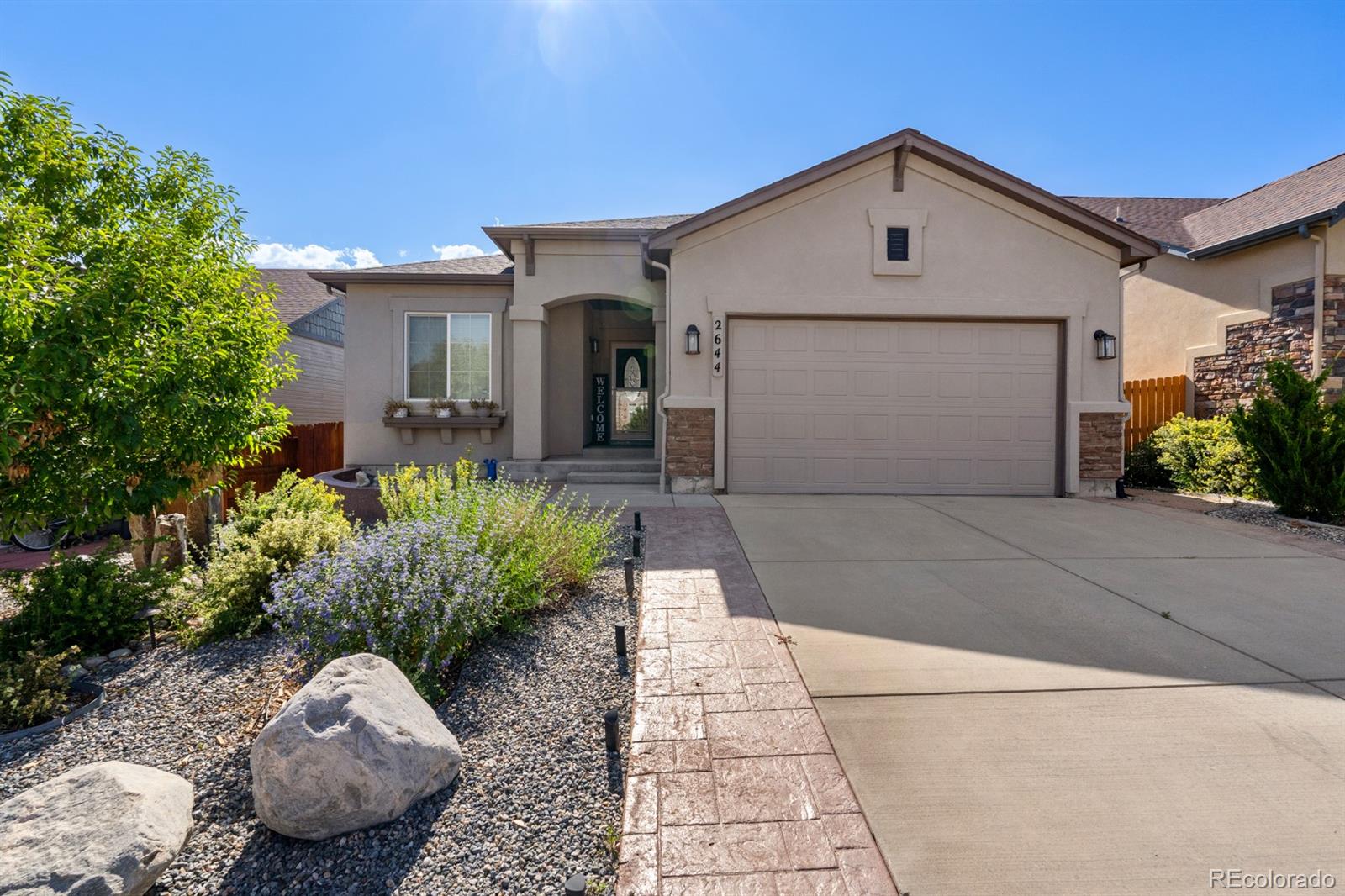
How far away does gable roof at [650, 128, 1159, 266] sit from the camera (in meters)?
8.64

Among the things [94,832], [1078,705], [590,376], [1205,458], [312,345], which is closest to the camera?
[94,832]

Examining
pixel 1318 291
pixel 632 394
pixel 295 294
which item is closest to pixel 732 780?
pixel 632 394

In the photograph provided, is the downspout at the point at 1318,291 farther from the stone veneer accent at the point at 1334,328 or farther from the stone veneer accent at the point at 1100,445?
the stone veneer accent at the point at 1100,445

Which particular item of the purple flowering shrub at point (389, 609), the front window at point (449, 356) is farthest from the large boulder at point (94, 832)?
the front window at point (449, 356)

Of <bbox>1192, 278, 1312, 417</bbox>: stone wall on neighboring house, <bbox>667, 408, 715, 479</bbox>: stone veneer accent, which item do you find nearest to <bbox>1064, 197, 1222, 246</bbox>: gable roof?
<bbox>1192, 278, 1312, 417</bbox>: stone wall on neighboring house

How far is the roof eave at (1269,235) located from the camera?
9.33 meters

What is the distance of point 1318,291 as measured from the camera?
9.70 metres

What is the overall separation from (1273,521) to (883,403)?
4.63 meters

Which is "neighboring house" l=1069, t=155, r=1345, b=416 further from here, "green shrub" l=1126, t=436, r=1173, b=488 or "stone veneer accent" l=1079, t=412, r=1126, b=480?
"stone veneer accent" l=1079, t=412, r=1126, b=480

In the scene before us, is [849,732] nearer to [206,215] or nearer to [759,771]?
[759,771]

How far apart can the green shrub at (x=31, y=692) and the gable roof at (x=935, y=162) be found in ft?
24.4

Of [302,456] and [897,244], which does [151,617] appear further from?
[897,244]

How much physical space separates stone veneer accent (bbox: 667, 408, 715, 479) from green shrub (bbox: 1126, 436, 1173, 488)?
7.54 meters

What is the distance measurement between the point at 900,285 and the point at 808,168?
82.4 inches
